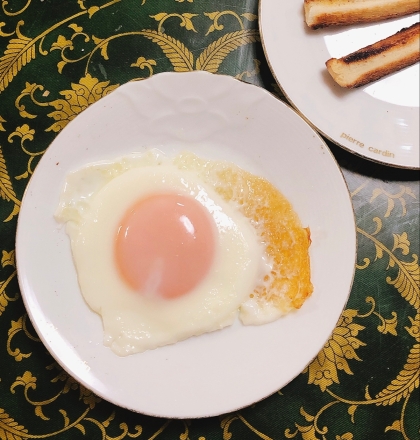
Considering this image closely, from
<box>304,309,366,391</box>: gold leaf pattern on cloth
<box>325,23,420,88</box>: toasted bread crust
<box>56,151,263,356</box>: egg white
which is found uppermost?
<box>325,23,420,88</box>: toasted bread crust

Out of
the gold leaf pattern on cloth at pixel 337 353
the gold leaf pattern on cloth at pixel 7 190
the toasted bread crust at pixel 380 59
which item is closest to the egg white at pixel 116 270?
the gold leaf pattern on cloth at pixel 7 190

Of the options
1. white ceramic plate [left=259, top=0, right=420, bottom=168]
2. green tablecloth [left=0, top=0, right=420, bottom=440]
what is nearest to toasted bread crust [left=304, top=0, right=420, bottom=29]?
white ceramic plate [left=259, top=0, right=420, bottom=168]

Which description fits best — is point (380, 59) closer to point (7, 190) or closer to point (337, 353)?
point (337, 353)

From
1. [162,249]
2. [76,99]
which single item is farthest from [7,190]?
[162,249]

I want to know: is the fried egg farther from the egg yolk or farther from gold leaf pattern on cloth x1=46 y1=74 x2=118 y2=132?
gold leaf pattern on cloth x1=46 y1=74 x2=118 y2=132

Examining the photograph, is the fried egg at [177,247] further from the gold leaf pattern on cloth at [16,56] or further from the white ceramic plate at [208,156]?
the gold leaf pattern on cloth at [16,56]
